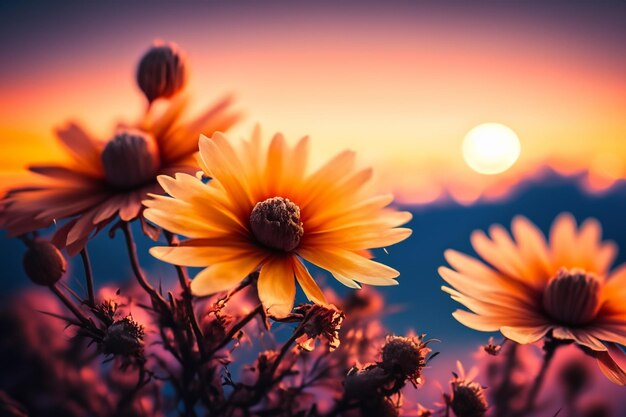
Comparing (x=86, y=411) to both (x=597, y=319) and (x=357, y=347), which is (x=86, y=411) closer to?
(x=357, y=347)

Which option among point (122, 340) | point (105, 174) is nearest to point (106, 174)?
point (105, 174)

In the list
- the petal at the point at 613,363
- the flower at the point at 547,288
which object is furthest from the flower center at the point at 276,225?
the petal at the point at 613,363

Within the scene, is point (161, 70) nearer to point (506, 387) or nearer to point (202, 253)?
point (202, 253)

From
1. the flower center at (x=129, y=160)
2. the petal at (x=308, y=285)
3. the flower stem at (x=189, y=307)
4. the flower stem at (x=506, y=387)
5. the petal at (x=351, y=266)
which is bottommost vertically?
the flower stem at (x=506, y=387)

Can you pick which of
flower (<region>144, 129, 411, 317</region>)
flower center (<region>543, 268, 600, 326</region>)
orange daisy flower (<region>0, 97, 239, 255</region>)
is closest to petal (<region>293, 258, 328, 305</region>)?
flower (<region>144, 129, 411, 317</region>)

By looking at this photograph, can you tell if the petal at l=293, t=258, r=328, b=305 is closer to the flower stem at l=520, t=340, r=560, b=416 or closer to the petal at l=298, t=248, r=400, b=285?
the petal at l=298, t=248, r=400, b=285

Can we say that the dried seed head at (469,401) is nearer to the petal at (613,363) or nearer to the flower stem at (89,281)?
the petal at (613,363)
